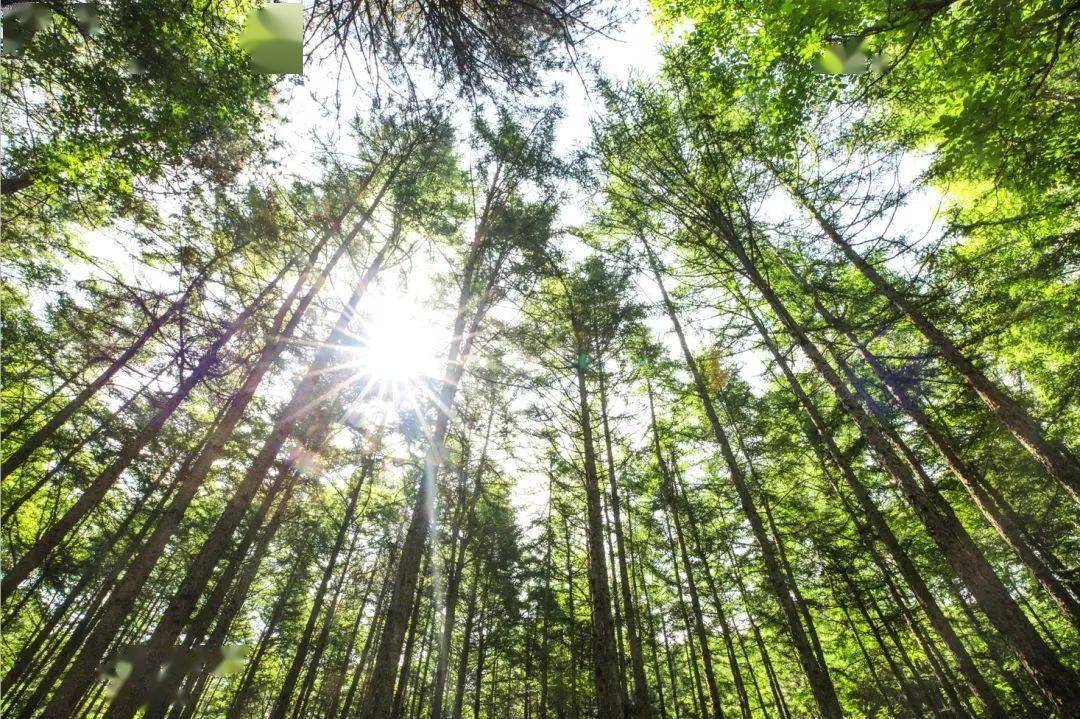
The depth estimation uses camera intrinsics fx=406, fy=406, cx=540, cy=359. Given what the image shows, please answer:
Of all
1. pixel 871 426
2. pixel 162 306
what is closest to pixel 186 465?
pixel 162 306

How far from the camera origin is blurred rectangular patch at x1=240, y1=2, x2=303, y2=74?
1.73 metres

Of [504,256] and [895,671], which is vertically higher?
[504,256]

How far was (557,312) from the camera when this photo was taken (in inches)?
472

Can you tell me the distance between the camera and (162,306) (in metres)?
5.83

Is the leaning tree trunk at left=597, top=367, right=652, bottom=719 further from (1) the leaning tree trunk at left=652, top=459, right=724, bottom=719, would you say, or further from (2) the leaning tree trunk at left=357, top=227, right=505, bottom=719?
(2) the leaning tree trunk at left=357, top=227, right=505, bottom=719

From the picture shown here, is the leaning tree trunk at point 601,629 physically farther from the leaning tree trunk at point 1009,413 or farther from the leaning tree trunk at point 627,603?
the leaning tree trunk at point 1009,413

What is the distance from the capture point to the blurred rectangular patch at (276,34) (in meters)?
1.73

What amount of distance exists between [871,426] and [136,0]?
36.0ft

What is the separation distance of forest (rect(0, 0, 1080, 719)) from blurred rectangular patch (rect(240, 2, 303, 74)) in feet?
0.20

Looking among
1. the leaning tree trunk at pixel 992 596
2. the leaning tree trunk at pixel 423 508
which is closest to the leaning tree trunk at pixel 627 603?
the leaning tree trunk at pixel 423 508

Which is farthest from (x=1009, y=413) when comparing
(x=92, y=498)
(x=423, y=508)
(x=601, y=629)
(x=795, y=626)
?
(x=92, y=498)

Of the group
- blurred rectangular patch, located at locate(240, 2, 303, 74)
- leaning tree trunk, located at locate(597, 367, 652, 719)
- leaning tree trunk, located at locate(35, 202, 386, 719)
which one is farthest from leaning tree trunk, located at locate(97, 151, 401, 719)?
leaning tree trunk, located at locate(597, 367, 652, 719)

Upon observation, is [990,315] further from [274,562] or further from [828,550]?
[274,562]

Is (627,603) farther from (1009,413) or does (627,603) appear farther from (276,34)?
(276,34)
